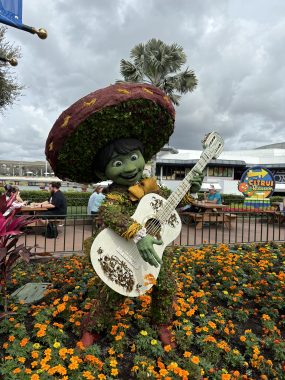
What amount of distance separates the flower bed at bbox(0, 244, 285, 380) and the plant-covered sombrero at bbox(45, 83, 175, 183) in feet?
2.66

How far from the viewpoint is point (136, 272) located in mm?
2225

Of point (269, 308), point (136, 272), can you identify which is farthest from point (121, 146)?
point (269, 308)

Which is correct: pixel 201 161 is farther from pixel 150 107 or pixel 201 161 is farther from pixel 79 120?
pixel 79 120

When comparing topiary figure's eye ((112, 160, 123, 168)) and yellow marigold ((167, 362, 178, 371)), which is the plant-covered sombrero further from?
yellow marigold ((167, 362, 178, 371))

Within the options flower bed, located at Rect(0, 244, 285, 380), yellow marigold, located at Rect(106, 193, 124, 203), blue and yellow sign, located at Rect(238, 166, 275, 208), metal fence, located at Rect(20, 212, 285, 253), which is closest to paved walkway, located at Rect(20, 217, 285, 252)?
metal fence, located at Rect(20, 212, 285, 253)

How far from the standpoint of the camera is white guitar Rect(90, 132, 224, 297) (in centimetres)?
211

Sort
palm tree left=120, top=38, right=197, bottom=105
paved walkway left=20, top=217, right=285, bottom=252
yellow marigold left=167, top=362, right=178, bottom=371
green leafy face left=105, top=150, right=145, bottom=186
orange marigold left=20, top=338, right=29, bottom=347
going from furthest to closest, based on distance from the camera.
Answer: palm tree left=120, top=38, right=197, bottom=105
paved walkway left=20, top=217, right=285, bottom=252
green leafy face left=105, top=150, right=145, bottom=186
orange marigold left=20, top=338, right=29, bottom=347
yellow marigold left=167, top=362, right=178, bottom=371

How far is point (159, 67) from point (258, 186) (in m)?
9.03

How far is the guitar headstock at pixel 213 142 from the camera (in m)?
2.46

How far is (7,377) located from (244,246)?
456 cm

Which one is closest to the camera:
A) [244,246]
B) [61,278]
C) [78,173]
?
[78,173]

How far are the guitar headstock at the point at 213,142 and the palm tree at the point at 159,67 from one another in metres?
15.7

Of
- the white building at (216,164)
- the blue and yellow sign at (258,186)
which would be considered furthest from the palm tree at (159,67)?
the white building at (216,164)

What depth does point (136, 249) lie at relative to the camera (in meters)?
2.25
